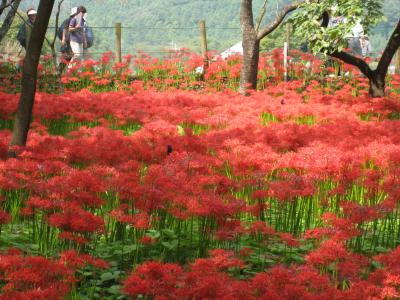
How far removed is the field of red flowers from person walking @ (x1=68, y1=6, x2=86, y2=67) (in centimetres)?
914

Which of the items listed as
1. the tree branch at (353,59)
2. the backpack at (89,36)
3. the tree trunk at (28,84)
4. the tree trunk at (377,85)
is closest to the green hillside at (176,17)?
the backpack at (89,36)

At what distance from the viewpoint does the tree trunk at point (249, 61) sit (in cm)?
1587

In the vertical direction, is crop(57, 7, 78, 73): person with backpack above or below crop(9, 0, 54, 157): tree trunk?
above

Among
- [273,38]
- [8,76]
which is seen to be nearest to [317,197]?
[8,76]

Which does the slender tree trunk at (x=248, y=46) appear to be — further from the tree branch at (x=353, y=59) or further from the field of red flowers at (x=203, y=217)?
the field of red flowers at (x=203, y=217)

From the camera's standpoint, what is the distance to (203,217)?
214 inches

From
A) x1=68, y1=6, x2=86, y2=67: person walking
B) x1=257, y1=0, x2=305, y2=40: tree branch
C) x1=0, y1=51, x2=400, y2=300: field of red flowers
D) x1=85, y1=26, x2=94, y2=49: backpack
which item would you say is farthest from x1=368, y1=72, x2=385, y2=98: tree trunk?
x1=85, y1=26, x2=94, y2=49: backpack

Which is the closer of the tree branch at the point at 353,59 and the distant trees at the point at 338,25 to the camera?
the distant trees at the point at 338,25

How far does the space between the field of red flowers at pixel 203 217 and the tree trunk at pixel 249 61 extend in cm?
632

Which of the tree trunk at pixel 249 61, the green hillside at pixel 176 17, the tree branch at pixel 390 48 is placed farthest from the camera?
the green hillside at pixel 176 17

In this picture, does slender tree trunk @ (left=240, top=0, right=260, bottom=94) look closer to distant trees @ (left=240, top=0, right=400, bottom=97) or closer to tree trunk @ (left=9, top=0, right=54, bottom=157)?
distant trees @ (left=240, top=0, right=400, bottom=97)

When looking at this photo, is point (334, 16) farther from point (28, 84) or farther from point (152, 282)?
point (152, 282)

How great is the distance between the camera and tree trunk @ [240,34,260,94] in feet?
52.1

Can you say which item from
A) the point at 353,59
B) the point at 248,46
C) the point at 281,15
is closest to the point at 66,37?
the point at 248,46
